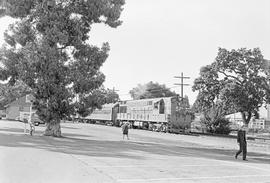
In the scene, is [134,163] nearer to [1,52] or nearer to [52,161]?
[52,161]

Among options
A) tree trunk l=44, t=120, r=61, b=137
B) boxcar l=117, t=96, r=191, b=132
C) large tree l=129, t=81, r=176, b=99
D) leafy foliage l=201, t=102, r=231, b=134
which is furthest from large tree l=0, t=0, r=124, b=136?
large tree l=129, t=81, r=176, b=99

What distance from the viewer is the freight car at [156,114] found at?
46156 millimetres

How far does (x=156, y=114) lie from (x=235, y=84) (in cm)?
1163

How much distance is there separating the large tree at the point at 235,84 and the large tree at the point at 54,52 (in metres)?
28.5

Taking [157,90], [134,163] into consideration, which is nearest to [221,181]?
[134,163]

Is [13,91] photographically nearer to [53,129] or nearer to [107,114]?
[53,129]

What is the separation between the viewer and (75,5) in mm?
25922

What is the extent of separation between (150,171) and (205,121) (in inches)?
1712

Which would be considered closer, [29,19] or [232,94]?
[29,19]

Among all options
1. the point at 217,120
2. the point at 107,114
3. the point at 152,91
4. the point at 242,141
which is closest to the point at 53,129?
the point at 242,141

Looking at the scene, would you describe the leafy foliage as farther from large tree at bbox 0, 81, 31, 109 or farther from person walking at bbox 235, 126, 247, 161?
person walking at bbox 235, 126, 247, 161

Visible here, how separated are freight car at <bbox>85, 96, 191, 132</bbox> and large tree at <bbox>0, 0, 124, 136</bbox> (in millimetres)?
18104

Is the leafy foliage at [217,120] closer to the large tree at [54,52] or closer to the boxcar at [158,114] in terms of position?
the boxcar at [158,114]

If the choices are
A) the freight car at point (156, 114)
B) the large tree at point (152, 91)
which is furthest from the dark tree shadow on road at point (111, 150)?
the large tree at point (152, 91)
